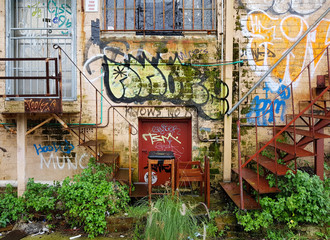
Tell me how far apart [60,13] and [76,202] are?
4.18 metres

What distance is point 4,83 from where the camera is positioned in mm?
5465

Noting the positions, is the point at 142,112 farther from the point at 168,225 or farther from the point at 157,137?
the point at 168,225

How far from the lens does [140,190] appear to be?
516 cm

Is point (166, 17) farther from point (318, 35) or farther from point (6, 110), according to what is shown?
point (6, 110)

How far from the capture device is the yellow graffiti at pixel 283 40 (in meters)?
5.48

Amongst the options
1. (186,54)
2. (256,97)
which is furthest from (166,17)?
(256,97)

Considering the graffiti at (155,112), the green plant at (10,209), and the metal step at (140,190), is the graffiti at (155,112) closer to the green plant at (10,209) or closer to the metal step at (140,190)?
the metal step at (140,190)

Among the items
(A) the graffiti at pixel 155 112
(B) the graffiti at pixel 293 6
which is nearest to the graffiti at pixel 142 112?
(A) the graffiti at pixel 155 112

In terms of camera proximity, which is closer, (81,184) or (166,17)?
(81,184)

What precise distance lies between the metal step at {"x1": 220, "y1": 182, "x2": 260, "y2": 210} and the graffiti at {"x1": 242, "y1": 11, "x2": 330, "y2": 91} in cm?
239

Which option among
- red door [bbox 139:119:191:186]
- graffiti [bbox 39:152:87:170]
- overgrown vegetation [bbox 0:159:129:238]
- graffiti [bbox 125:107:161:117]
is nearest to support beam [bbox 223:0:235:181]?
red door [bbox 139:119:191:186]

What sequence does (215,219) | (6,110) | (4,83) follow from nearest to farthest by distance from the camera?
1. (215,219)
2. (6,110)
3. (4,83)

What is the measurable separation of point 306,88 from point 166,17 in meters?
3.55

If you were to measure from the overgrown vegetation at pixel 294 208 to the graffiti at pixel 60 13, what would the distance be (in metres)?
5.40
